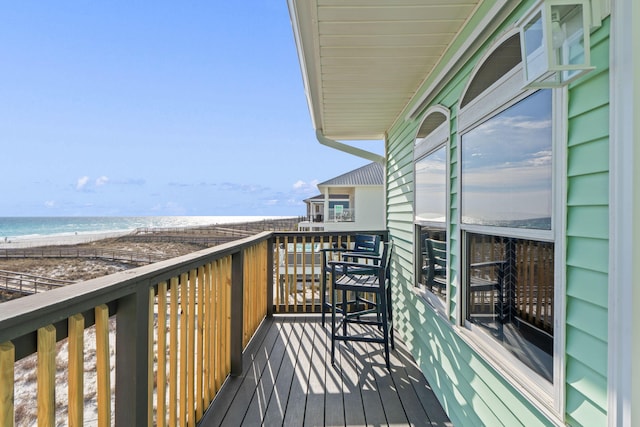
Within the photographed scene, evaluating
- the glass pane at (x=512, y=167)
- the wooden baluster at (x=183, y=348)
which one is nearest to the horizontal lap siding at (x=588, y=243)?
the glass pane at (x=512, y=167)

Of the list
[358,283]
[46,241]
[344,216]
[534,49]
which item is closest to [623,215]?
[534,49]

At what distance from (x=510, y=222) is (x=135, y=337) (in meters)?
1.59

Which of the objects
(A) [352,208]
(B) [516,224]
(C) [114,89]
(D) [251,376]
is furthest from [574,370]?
(C) [114,89]

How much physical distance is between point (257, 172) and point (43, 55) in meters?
44.9

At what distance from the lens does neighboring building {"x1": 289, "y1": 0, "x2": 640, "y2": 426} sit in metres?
0.96

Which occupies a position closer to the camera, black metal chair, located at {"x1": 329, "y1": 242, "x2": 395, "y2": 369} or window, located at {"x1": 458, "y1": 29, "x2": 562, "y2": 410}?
window, located at {"x1": 458, "y1": 29, "x2": 562, "y2": 410}

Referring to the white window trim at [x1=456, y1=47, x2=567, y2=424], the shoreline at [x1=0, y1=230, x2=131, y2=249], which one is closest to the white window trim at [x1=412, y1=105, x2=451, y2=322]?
the white window trim at [x1=456, y1=47, x2=567, y2=424]

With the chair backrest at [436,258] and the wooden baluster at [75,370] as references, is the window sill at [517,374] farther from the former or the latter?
the wooden baluster at [75,370]

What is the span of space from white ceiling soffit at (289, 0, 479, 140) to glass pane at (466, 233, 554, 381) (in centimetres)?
122

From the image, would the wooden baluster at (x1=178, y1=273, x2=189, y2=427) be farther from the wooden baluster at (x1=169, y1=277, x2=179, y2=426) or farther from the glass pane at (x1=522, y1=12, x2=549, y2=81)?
the glass pane at (x1=522, y1=12, x2=549, y2=81)

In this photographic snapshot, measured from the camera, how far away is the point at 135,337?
131 centimetres

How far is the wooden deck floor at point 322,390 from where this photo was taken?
218 cm

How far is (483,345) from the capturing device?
181 centimetres

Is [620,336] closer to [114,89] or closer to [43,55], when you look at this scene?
[43,55]
